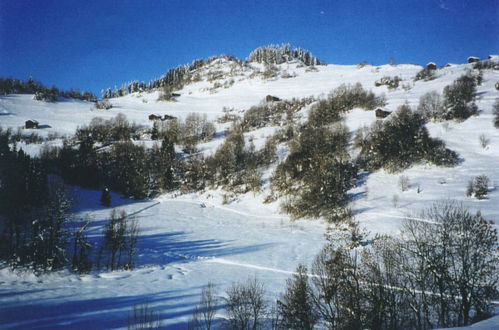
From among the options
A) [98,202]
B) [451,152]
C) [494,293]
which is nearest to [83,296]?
[494,293]

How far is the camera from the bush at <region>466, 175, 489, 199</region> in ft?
85.1

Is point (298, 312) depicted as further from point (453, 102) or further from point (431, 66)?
point (431, 66)

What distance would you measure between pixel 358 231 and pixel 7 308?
2667cm

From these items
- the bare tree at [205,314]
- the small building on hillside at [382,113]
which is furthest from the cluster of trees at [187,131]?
the bare tree at [205,314]

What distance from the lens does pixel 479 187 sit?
87.5 ft

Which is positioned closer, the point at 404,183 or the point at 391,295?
the point at 391,295

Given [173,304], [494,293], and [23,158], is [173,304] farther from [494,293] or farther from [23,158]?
[23,158]

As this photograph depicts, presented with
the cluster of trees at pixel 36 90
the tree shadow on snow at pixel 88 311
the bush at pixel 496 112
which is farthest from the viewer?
the cluster of trees at pixel 36 90

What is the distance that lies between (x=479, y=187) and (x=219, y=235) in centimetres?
2741

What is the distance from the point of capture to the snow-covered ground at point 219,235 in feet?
54.5

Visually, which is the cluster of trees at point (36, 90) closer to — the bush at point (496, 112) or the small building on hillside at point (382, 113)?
the small building on hillside at point (382, 113)

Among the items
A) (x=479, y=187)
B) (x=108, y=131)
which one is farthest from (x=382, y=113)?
(x=108, y=131)

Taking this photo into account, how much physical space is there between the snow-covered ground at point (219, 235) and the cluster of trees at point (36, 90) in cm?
3881

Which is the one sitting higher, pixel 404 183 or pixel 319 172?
pixel 319 172
